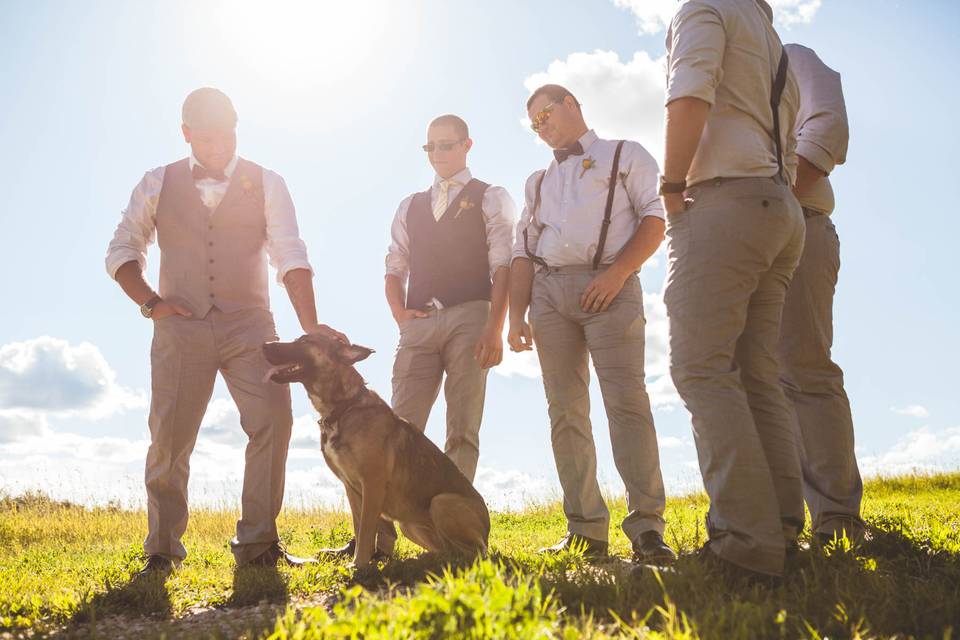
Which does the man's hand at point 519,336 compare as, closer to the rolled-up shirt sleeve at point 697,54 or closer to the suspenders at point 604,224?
the suspenders at point 604,224

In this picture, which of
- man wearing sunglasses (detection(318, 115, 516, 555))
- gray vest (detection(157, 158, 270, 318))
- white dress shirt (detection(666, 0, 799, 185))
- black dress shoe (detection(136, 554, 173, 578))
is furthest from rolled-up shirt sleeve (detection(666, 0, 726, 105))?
black dress shoe (detection(136, 554, 173, 578))

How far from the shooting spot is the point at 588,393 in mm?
5480

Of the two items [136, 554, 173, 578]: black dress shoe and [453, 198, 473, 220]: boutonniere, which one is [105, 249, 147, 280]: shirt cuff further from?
[453, 198, 473, 220]: boutonniere

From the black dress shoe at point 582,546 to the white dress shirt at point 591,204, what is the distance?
1.97 m

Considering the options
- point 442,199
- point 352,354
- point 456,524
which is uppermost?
point 442,199

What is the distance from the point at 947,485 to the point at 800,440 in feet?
34.6

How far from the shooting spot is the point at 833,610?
2.92 m

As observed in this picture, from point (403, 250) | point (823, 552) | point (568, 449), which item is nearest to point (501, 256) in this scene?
point (403, 250)

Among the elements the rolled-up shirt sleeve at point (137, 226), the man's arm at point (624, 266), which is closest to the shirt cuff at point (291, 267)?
the rolled-up shirt sleeve at point (137, 226)

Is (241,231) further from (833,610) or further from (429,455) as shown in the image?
(833,610)

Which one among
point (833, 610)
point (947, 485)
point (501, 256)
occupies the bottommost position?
point (947, 485)

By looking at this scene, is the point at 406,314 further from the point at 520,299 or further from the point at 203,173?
the point at 203,173

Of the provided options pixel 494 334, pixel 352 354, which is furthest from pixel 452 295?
pixel 352 354

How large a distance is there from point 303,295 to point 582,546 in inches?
113
